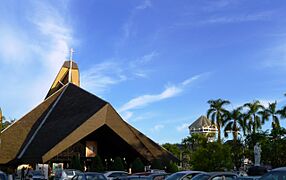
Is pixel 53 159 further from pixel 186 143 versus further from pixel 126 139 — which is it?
pixel 186 143

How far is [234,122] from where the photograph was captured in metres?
59.0

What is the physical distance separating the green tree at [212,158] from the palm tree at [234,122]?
19781 mm

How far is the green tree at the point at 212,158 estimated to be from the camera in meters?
38.2

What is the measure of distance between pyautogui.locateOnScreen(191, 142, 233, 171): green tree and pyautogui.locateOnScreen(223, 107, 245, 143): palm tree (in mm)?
19781

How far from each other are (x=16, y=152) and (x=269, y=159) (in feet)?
97.4

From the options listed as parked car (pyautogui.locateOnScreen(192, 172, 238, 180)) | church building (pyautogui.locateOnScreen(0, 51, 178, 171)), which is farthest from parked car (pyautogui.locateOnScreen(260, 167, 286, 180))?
church building (pyautogui.locateOnScreen(0, 51, 178, 171))

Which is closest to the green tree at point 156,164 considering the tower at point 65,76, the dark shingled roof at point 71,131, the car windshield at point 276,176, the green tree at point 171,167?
→ the dark shingled roof at point 71,131

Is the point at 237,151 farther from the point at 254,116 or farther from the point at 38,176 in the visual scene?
the point at 38,176

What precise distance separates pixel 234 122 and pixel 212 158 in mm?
21316

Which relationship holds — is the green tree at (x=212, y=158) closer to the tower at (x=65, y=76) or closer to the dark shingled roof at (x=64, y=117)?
the dark shingled roof at (x=64, y=117)

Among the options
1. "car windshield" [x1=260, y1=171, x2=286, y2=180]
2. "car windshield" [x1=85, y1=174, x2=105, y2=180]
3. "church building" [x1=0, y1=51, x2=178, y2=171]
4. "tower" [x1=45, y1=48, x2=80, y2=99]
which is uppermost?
"tower" [x1=45, y1=48, x2=80, y2=99]

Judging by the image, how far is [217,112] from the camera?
60531 mm

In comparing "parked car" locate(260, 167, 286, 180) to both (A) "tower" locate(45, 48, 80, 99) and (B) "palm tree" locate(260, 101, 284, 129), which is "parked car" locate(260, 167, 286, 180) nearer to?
(B) "palm tree" locate(260, 101, 284, 129)

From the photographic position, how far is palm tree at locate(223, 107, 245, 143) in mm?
58688
